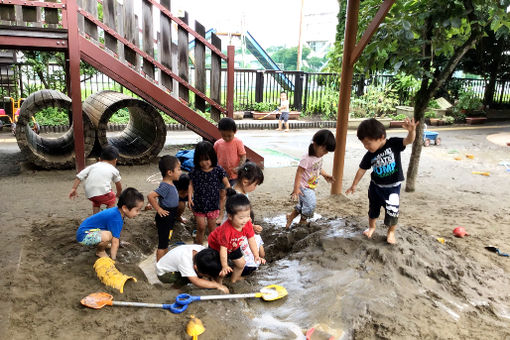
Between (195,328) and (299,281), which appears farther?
(299,281)

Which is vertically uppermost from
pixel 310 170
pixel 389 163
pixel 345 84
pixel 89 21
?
pixel 89 21

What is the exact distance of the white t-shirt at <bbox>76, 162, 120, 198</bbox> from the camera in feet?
14.3

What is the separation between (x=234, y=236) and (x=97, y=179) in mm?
1789

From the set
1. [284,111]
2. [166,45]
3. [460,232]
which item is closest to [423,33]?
[460,232]

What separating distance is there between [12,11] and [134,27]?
1.70m

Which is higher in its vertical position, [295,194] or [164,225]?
[295,194]

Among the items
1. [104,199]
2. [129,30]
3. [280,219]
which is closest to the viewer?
[104,199]

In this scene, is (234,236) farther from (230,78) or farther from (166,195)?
(230,78)

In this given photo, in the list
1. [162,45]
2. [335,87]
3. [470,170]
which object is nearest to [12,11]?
[162,45]

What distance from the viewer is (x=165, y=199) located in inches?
160

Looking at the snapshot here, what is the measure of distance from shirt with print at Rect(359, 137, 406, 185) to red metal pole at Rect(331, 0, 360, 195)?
2175 millimetres

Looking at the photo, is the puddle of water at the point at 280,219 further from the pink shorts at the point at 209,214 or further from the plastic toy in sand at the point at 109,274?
the plastic toy in sand at the point at 109,274

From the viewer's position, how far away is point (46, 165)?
729 centimetres

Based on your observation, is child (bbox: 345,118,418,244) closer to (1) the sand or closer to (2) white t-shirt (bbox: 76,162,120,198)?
(1) the sand
